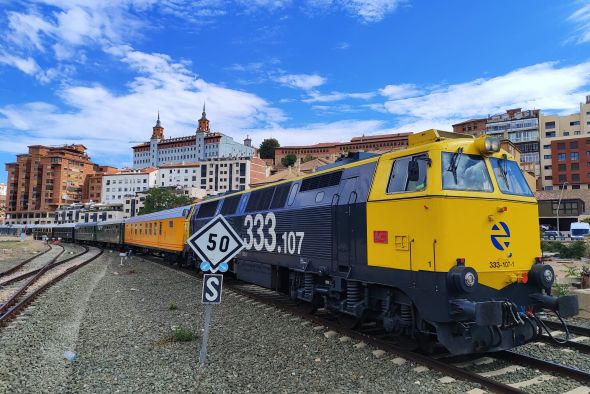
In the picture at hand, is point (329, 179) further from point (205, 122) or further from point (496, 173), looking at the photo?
point (205, 122)

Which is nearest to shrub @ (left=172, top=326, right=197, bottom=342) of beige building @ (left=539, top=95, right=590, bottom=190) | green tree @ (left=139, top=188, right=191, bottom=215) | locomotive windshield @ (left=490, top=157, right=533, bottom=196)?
locomotive windshield @ (left=490, top=157, right=533, bottom=196)

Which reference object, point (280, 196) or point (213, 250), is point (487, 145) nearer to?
point (213, 250)

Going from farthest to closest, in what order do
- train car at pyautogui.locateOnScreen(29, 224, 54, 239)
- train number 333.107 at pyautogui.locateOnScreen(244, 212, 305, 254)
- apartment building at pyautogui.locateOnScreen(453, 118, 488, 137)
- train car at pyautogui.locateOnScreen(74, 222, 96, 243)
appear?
apartment building at pyautogui.locateOnScreen(453, 118, 488, 137)
train car at pyautogui.locateOnScreen(29, 224, 54, 239)
train car at pyautogui.locateOnScreen(74, 222, 96, 243)
train number 333.107 at pyautogui.locateOnScreen(244, 212, 305, 254)

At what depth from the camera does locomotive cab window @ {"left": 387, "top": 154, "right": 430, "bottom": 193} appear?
698 centimetres

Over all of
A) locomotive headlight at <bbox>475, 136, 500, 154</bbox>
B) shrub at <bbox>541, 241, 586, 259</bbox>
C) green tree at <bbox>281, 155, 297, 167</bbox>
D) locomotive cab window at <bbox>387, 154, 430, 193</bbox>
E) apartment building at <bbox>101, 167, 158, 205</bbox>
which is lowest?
shrub at <bbox>541, 241, 586, 259</bbox>

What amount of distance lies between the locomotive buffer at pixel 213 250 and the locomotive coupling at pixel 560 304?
16.6ft

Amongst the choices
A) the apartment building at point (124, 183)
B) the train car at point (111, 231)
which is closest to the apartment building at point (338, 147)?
the apartment building at point (124, 183)

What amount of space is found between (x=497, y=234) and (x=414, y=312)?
6.04 feet

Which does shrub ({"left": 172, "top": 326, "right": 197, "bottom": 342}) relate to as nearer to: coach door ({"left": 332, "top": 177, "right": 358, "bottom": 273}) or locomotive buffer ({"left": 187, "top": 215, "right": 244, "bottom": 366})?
locomotive buffer ({"left": 187, "top": 215, "right": 244, "bottom": 366})

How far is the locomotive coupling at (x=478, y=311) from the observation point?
236 inches

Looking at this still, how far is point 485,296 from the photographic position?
262 inches

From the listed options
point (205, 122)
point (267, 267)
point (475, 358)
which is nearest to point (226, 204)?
point (267, 267)

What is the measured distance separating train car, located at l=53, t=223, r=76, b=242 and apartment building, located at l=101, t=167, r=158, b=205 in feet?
200

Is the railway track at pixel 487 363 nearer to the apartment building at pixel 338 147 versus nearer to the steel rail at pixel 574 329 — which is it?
the steel rail at pixel 574 329
